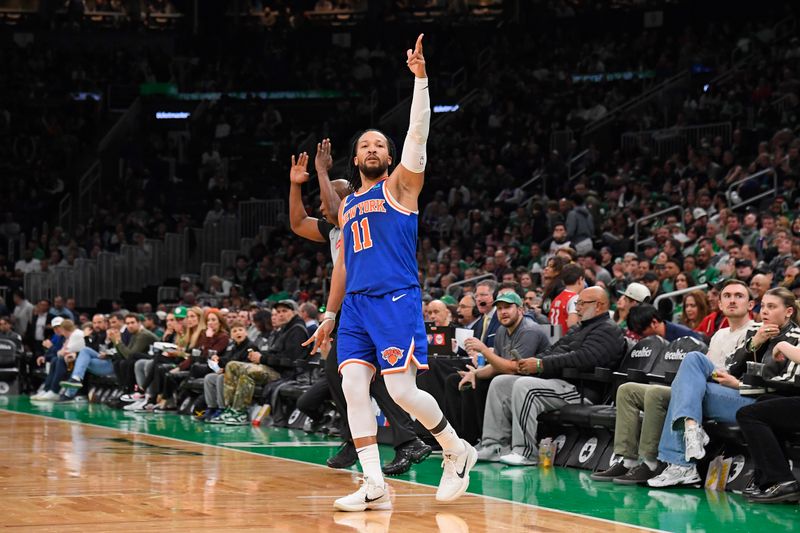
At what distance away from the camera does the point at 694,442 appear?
7.70 metres

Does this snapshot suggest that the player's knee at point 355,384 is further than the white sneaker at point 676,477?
No

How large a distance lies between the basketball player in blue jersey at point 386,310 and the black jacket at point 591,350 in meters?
2.67

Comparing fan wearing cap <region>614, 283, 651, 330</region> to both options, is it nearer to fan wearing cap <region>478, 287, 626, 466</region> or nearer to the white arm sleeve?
fan wearing cap <region>478, 287, 626, 466</region>

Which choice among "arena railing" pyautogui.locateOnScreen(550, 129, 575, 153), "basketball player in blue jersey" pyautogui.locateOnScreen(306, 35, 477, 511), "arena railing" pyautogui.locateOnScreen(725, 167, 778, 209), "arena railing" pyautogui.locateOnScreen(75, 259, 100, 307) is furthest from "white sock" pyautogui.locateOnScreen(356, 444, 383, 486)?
"arena railing" pyautogui.locateOnScreen(75, 259, 100, 307)

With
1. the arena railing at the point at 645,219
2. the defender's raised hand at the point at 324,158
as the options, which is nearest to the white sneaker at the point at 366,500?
the defender's raised hand at the point at 324,158

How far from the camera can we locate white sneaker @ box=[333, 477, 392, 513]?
6.35 meters

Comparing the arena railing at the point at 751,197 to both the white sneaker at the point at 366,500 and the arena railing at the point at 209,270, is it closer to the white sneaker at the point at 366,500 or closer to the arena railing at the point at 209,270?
the arena railing at the point at 209,270

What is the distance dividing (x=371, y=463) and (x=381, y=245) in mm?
1091

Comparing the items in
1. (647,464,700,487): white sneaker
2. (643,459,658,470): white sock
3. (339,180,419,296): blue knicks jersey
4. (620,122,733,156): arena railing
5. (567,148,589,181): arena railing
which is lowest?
(647,464,700,487): white sneaker

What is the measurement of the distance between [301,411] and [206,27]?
21.8 metres

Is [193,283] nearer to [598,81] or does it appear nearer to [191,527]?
[598,81]

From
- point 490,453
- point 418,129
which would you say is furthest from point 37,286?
point 418,129

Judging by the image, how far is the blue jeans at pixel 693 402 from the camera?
25.3ft

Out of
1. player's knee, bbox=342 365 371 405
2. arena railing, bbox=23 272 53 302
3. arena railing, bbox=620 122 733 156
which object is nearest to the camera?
player's knee, bbox=342 365 371 405
